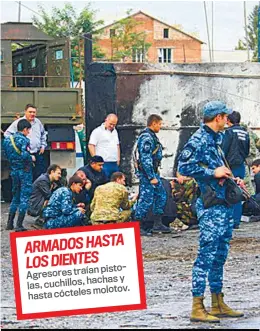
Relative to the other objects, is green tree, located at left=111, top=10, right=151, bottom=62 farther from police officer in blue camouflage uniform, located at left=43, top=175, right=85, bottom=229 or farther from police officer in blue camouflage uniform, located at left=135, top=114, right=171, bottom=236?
police officer in blue camouflage uniform, located at left=43, top=175, right=85, bottom=229

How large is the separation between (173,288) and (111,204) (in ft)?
11.9

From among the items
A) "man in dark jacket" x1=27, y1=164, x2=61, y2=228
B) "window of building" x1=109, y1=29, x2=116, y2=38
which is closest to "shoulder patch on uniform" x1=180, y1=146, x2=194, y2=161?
"man in dark jacket" x1=27, y1=164, x2=61, y2=228

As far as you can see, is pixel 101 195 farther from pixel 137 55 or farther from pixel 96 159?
pixel 137 55

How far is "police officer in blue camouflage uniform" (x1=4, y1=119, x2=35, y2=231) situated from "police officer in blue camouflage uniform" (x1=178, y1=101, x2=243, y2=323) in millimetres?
6492

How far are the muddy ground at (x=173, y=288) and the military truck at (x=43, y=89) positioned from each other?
2769 millimetres

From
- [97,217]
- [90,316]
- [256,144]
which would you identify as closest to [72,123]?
[256,144]

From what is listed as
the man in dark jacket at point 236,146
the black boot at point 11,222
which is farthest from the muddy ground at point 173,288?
the man in dark jacket at point 236,146

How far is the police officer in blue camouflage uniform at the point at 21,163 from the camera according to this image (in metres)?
14.6

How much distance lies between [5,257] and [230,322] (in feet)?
16.5

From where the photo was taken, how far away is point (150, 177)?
13719 millimetres

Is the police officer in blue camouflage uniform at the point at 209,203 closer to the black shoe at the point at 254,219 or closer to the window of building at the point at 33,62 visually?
the black shoe at the point at 254,219

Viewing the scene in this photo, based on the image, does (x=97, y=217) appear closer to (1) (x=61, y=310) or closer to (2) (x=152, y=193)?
(2) (x=152, y=193)

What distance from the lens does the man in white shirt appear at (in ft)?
51.7

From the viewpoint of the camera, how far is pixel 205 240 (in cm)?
829
